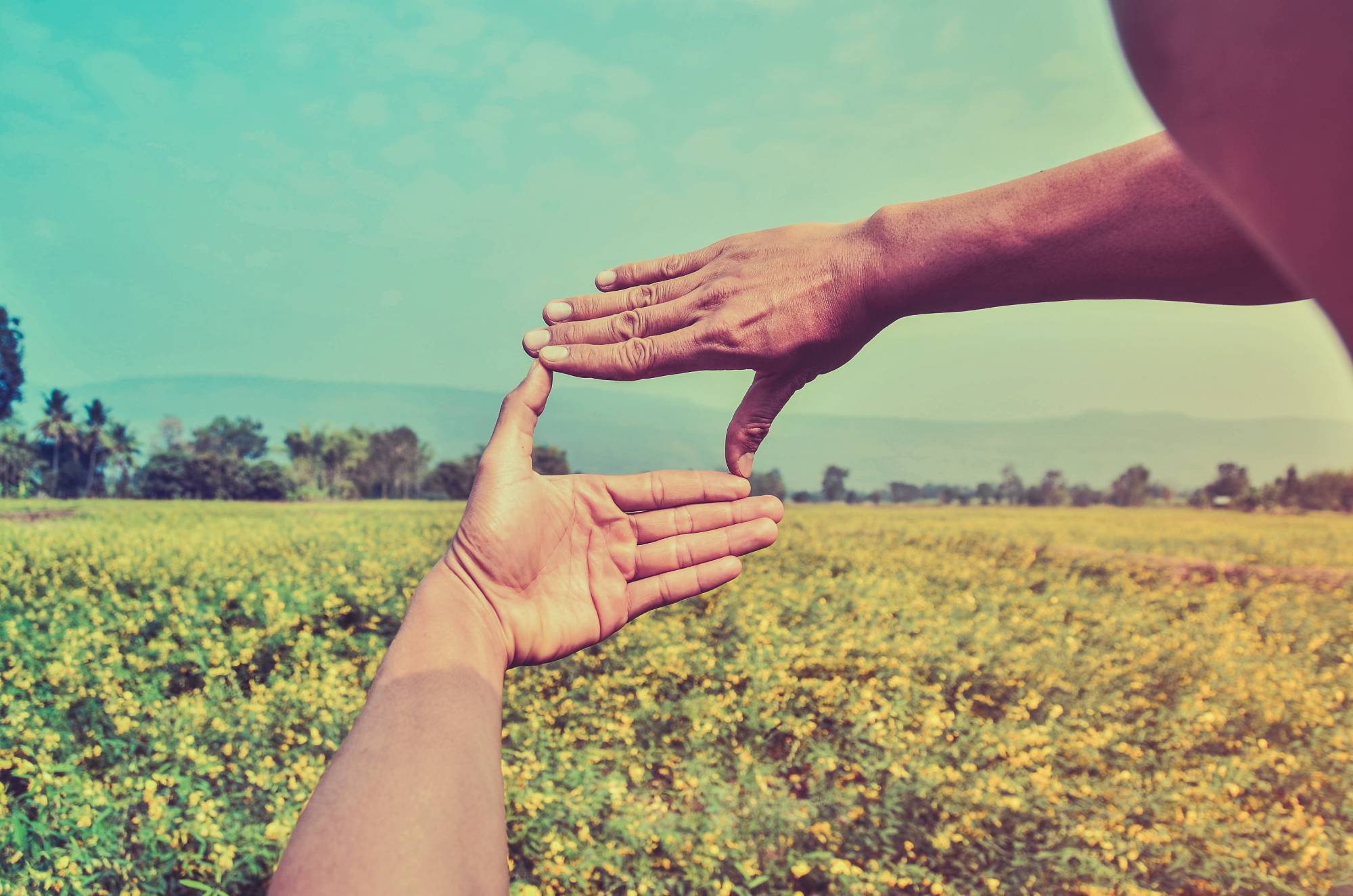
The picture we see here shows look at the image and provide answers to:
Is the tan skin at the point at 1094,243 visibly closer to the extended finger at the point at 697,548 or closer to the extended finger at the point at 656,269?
the extended finger at the point at 656,269

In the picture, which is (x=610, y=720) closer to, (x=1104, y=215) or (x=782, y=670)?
(x=782, y=670)

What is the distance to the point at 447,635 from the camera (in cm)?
126

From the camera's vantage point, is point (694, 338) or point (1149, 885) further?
point (1149, 885)


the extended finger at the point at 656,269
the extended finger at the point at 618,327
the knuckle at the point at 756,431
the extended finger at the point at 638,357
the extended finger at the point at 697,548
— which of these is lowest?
the extended finger at the point at 697,548

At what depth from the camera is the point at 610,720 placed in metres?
3.96

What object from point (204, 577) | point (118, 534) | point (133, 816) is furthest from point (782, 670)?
point (118, 534)

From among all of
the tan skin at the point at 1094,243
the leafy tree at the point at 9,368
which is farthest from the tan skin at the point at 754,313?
the leafy tree at the point at 9,368

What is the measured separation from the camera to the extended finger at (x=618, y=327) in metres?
1.46

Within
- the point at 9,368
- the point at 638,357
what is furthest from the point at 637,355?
the point at 9,368

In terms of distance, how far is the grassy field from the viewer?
2.89 metres

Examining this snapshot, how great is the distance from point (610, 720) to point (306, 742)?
4.44 feet

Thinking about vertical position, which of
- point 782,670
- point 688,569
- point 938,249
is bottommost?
point 782,670

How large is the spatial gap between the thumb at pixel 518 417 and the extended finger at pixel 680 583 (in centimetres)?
36

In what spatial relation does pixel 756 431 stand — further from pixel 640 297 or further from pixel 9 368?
pixel 9 368
